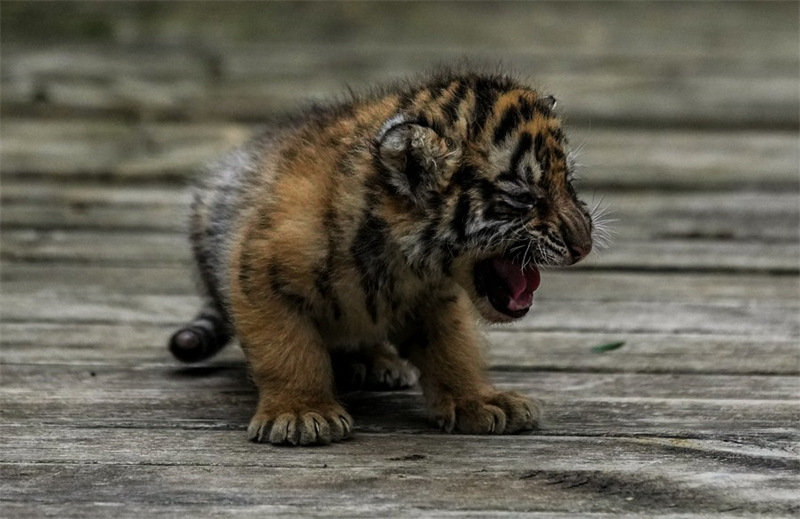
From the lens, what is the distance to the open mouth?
420 centimetres

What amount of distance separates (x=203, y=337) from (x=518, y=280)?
57.8 inches

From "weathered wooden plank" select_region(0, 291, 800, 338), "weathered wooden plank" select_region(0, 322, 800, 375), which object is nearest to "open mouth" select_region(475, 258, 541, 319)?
"weathered wooden plank" select_region(0, 322, 800, 375)

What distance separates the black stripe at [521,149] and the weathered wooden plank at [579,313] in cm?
173

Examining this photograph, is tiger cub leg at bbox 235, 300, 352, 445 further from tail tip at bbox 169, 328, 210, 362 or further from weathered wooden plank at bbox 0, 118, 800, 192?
weathered wooden plank at bbox 0, 118, 800, 192

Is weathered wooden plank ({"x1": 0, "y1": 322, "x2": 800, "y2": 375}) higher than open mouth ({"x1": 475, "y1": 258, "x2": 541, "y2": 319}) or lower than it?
lower

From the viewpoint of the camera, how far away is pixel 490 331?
562 cm

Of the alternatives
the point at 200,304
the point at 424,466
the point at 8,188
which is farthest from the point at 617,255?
the point at 8,188

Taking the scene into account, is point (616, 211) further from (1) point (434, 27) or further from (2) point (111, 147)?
(2) point (111, 147)

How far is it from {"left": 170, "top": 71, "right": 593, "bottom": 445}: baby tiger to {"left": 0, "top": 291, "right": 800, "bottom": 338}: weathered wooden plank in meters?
1.26

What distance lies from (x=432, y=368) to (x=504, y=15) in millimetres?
7440

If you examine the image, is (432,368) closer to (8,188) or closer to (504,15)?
A: (8,188)

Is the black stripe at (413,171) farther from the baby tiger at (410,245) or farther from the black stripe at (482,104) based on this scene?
the black stripe at (482,104)

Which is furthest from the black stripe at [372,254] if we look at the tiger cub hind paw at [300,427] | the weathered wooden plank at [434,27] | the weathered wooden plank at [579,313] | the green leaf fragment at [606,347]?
the weathered wooden plank at [434,27]

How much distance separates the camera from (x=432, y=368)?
14.7 ft
